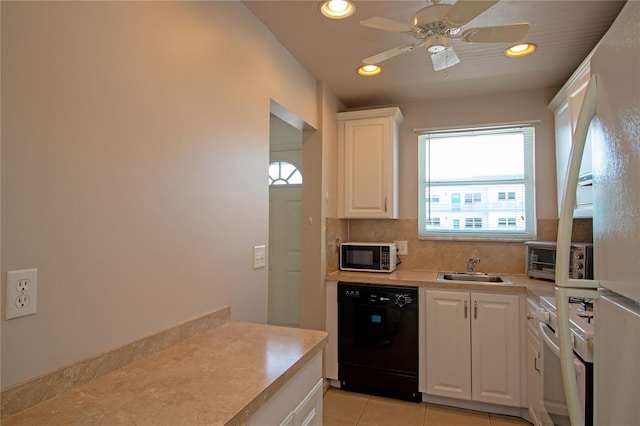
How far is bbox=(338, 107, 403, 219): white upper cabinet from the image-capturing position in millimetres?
3188

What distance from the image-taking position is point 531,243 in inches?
112

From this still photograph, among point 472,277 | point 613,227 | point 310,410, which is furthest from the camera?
point 472,277

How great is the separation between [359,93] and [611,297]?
279cm

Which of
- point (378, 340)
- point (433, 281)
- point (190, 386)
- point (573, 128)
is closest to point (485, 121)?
point (573, 128)

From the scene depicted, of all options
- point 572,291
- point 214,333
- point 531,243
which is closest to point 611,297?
point 572,291

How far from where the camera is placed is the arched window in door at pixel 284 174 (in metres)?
3.99

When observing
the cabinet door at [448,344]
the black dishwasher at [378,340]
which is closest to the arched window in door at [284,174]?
the black dishwasher at [378,340]

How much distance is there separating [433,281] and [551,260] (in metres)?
0.90

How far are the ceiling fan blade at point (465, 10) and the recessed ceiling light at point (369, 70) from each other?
1164 mm

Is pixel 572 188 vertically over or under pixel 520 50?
under

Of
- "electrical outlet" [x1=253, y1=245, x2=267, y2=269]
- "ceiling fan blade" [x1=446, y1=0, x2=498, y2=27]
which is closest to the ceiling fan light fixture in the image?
"ceiling fan blade" [x1=446, y1=0, x2=498, y2=27]

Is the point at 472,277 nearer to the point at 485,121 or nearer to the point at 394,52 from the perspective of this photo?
the point at 485,121

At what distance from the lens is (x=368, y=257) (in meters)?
3.16

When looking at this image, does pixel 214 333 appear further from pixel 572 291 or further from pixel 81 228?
pixel 572 291
